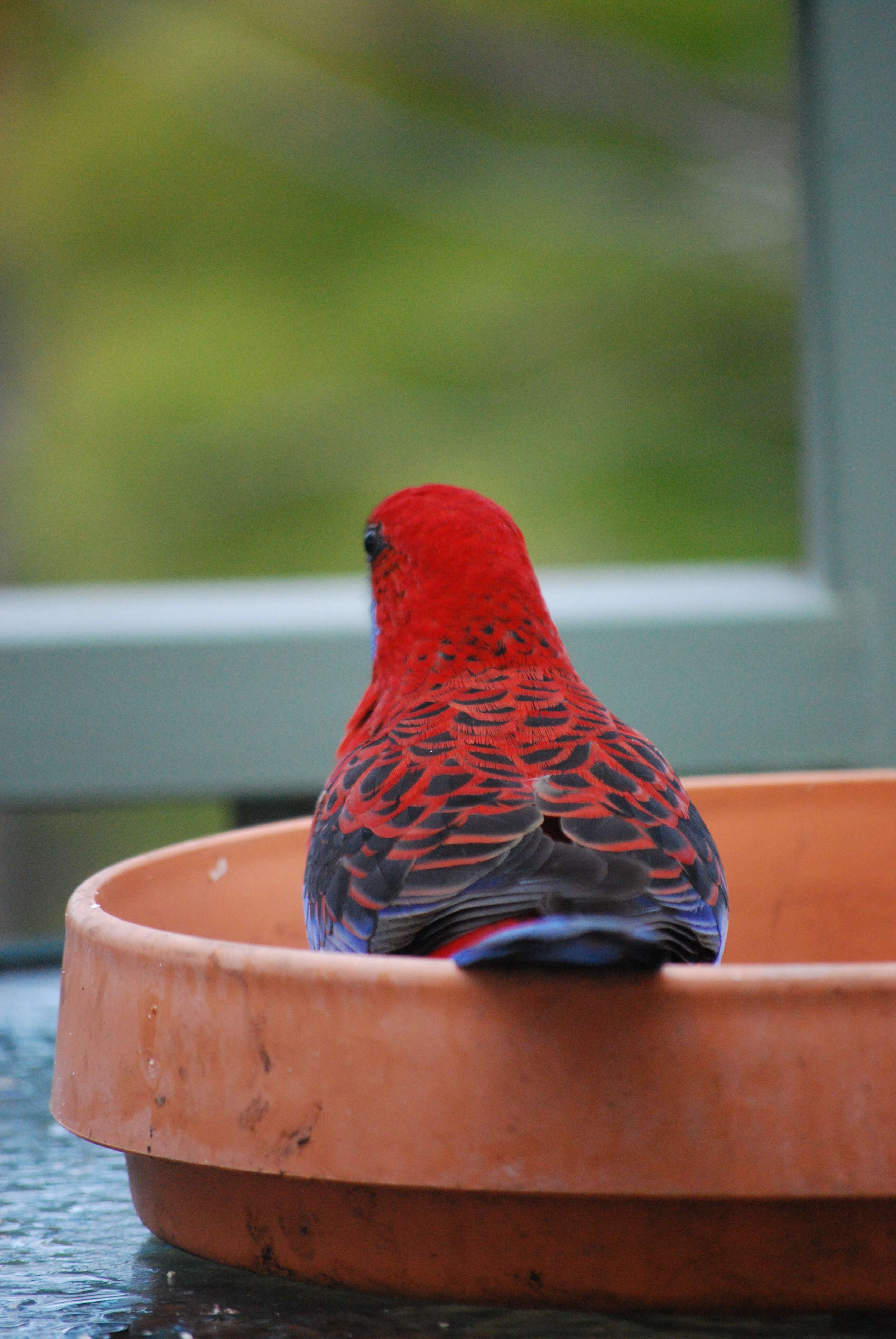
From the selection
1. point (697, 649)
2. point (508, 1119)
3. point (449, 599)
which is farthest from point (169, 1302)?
point (697, 649)

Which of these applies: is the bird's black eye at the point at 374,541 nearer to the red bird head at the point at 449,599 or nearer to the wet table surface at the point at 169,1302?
the red bird head at the point at 449,599

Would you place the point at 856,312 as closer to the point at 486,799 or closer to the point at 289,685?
the point at 289,685

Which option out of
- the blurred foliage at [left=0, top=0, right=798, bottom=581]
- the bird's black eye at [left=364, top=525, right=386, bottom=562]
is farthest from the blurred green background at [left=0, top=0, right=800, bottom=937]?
the bird's black eye at [left=364, top=525, right=386, bottom=562]

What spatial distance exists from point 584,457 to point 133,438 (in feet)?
6.70

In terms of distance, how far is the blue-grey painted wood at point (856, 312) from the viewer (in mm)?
1841

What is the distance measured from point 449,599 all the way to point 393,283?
6064mm

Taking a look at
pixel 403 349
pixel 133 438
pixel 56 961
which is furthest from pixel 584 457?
pixel 56 961

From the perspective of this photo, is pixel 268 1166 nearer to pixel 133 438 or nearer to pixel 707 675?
pixel 707 675

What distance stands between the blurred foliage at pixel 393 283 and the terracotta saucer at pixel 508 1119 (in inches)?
222

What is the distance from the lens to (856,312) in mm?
1906

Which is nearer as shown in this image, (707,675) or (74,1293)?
(74,1293)

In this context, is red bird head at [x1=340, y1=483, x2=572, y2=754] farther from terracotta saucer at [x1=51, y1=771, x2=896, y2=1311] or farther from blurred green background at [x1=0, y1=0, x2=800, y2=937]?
blurred green background at [x1=0, y1=0, x2=800, y2=937]

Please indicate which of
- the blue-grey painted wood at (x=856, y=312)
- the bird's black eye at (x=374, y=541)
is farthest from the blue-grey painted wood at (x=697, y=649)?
the bird's black eye at (x=374, y=541)

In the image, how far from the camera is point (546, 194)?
269 inches
